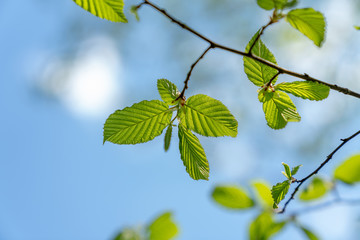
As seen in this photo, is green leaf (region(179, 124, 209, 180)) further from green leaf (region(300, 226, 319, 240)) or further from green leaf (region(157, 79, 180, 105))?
green leaf (region(300, 226, 319, 240))

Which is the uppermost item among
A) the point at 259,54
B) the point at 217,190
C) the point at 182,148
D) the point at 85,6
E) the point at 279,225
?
the point at 85,6

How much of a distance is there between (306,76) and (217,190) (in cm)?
70

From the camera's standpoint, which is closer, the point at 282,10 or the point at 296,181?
the point at 282,10

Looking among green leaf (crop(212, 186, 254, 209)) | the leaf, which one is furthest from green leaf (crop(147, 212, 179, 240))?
the leaf

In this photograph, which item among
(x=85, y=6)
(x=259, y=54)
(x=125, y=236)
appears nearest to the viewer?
(x=85, y=6)

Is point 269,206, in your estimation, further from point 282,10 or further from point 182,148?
point 282,10

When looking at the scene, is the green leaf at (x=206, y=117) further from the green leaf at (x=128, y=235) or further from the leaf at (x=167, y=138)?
the green leaf at (x=128, y=235)

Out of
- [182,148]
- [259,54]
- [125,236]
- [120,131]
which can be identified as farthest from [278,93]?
[125,236]

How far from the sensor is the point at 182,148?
2.55 ft

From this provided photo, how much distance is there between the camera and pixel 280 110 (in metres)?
0.81

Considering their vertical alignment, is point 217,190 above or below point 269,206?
above

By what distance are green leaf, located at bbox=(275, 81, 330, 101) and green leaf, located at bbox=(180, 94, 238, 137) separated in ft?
0.42

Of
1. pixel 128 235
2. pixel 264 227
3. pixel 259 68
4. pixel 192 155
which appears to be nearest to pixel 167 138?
pixel 192 155

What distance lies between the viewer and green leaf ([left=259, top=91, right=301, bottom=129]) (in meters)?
0.81
